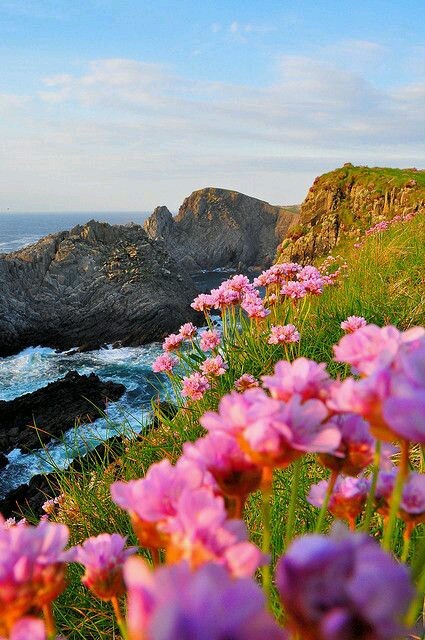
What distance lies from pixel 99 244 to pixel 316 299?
85.6ft

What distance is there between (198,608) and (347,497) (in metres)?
0.89

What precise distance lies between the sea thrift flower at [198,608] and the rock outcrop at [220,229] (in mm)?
61218

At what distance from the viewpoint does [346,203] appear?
80.4 feet

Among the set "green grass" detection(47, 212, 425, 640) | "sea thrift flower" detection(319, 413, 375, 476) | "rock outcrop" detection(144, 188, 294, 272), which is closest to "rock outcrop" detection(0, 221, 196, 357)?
"green grass" detection(47, 212, 425, 640)

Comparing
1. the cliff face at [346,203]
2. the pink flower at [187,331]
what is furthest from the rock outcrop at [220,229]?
the pink flower at [187,331]

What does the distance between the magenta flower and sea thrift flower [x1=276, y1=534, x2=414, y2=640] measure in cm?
36

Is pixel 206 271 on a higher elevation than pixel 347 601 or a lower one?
lower

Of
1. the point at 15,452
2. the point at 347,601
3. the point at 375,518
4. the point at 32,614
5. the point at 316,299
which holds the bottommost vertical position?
the point at 15,452

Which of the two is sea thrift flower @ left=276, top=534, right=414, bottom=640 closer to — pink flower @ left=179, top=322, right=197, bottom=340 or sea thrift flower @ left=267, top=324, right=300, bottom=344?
sea thrift flower @ left=267, top=324, right=300, bottom=344

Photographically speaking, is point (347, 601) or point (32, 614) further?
point (32, 614)

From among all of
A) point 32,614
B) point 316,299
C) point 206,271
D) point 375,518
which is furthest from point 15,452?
point 206,271

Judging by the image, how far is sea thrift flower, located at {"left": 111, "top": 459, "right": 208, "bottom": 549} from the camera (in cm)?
75

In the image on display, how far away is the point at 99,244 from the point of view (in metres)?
31.5

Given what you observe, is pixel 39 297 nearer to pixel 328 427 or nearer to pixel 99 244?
pixel 99 244
